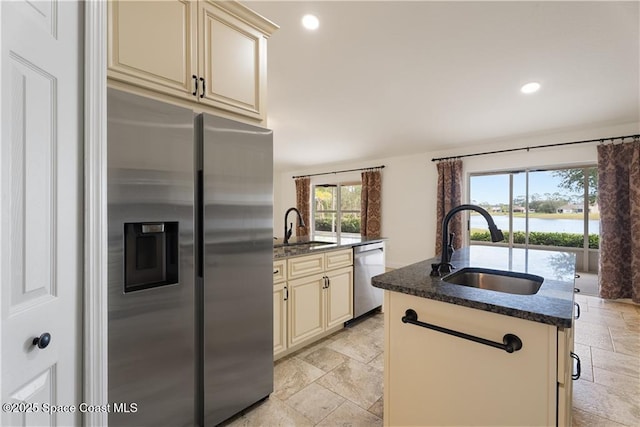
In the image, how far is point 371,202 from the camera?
19.7ft

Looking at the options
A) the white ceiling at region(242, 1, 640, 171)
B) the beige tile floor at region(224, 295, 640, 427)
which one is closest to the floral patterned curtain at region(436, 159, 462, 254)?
the white ceiling at region(242, 1, 640, 171)

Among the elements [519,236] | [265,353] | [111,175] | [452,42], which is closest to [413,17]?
[452,42]

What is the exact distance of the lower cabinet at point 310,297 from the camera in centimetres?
211

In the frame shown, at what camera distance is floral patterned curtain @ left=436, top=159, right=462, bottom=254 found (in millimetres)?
4793

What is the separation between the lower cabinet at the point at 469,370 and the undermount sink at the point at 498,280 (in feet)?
1.13

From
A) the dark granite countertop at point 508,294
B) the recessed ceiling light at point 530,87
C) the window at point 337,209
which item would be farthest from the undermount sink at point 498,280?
the window at point 337,209

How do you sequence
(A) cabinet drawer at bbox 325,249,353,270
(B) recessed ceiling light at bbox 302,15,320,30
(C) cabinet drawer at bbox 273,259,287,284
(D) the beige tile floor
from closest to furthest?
1. (D) the beige tile floor
2. (C) cabinet drawer at bbox 273,259,287,284
3. (B) recessed ceiling light at bbox 302,15,320,30
4. (A) cabinet drawer at bbox 325,249,353,270

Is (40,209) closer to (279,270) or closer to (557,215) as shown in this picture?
(279,270)

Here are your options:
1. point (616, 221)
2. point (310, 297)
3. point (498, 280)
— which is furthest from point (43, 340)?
point (616, 221)

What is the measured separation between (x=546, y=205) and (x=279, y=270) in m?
4.51

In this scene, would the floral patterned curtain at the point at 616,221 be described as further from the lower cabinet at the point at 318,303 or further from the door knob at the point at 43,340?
the door knob at the point at 43,340

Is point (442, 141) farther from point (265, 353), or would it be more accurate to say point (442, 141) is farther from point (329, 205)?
point (265, 353)

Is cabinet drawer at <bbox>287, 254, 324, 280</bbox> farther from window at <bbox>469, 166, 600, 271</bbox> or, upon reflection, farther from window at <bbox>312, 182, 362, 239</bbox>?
window at <bbox>312, 182, 362, 239</bbox>

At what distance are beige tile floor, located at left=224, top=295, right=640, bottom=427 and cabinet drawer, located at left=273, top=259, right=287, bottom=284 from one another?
691 mm
